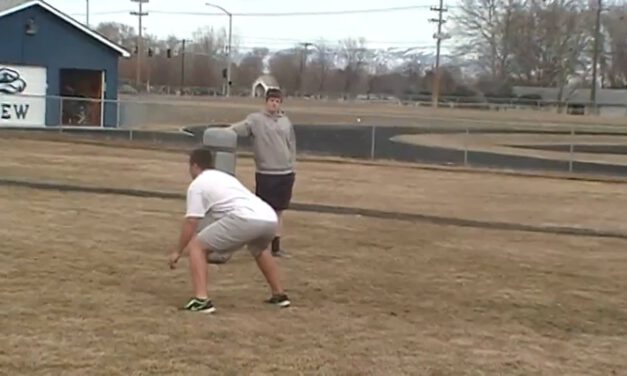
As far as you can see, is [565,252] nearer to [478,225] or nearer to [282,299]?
[478,225]

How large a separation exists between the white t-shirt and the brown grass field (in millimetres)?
745

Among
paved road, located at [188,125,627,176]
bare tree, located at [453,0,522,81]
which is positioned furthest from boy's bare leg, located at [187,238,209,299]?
bare tree, located at [453,0,522,81]

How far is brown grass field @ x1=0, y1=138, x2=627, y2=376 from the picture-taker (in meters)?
6.57

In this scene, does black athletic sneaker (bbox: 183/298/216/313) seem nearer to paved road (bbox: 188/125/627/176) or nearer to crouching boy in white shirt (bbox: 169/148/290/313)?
crouching boy in white shirt (bbox: 169/148/290/313)

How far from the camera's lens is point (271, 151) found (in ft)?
33.8

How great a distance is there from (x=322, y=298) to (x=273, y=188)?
78.9 inches

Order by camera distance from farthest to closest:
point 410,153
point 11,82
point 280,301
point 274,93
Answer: point 11,82 → point 410,153 → point 274,93 → point 280,301

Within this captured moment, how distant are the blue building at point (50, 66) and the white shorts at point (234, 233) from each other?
24861 mm

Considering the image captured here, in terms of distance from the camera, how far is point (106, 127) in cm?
→ 3344

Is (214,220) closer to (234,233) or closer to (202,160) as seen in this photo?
(234,233)

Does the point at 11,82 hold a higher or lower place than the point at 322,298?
higher

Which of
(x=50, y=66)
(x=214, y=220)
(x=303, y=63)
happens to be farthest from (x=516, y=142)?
(x=303, y=63)

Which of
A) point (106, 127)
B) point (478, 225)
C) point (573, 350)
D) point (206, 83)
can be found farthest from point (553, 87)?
point (573, 350)

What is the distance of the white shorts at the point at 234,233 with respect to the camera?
768cm
